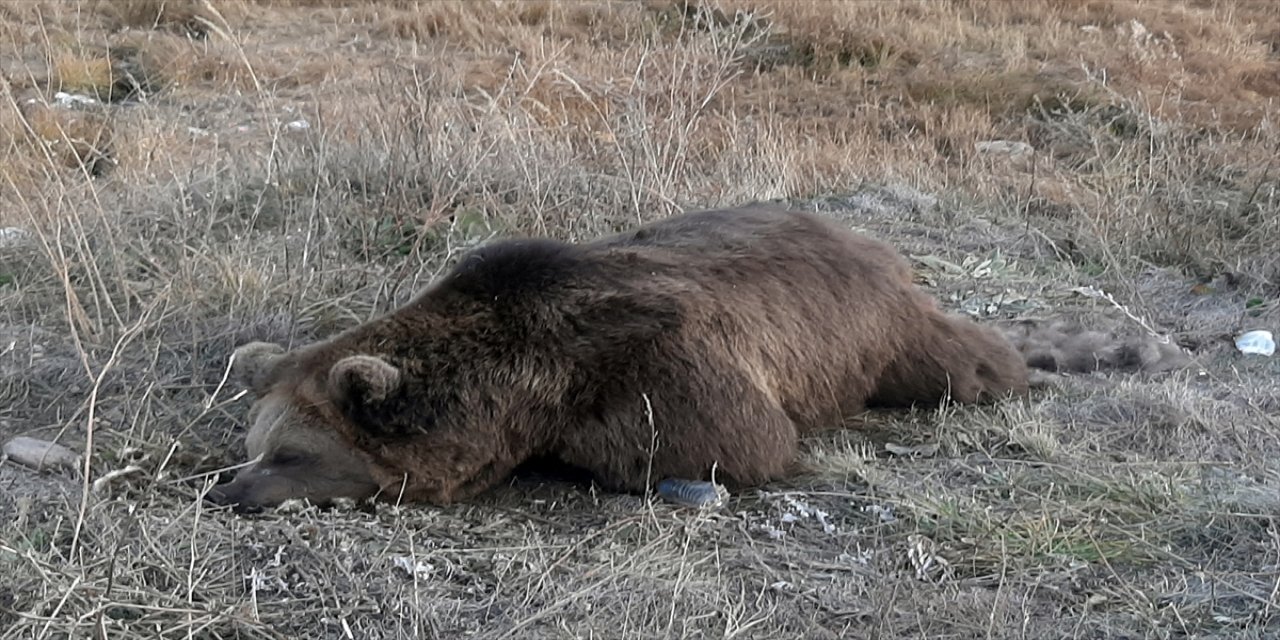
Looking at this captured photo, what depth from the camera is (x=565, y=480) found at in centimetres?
482

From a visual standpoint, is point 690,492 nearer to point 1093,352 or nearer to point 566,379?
point 566,379

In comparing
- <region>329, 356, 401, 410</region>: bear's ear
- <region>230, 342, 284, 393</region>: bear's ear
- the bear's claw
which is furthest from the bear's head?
the bear's claw

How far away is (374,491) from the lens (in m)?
4.47

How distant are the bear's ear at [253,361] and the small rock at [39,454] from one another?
0.67m

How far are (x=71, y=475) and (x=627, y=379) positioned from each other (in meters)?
1.95

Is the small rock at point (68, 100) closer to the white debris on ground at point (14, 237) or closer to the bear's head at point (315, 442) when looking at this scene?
the white debris on ground at point (14, 237)

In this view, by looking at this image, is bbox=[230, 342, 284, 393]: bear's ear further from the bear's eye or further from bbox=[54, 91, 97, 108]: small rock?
bbox=[54, 91, 97, 108]: small rock

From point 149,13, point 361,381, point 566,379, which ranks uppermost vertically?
point 361,381

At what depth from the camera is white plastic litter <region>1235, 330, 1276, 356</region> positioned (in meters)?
6.39

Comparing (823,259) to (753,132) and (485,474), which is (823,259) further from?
(753,132)

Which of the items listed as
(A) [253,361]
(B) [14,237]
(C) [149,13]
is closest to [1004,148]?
(B) [14,237]

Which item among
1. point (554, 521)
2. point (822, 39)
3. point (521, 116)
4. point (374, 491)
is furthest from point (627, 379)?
point (822, 39)

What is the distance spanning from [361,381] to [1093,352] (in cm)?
365

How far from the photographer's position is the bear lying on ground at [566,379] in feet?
14.6
